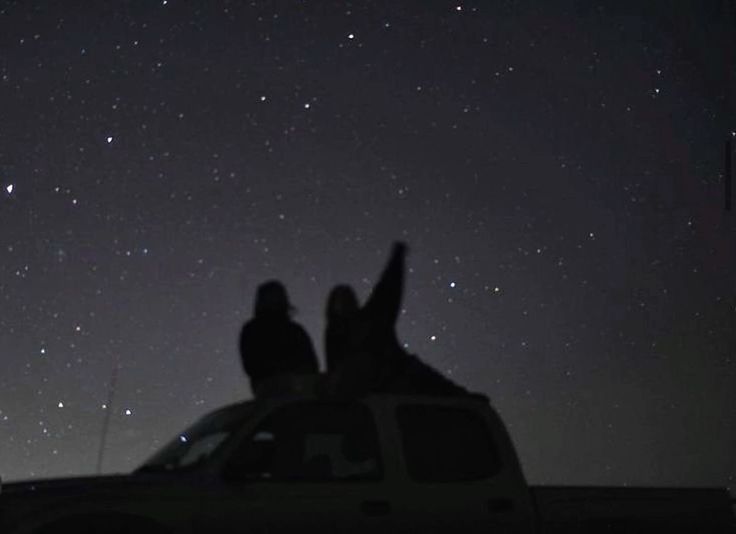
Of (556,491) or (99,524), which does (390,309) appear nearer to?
(556,491)

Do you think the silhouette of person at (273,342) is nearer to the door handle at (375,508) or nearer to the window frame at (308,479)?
the window frame at (308,479)

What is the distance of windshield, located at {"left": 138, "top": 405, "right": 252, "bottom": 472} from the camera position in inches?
232

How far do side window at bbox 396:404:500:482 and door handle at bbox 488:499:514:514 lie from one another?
0.60 ft

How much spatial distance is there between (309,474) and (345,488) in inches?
8.9

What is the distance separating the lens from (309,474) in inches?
232

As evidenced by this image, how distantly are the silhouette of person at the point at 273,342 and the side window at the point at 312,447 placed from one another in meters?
0.71

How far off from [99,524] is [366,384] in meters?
1.79

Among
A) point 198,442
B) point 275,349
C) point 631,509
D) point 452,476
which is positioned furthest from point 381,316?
point 631,509

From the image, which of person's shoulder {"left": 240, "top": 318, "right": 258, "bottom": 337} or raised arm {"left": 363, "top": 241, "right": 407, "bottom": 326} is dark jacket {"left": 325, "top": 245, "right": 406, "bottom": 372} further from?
person's shoulder {"left": 240, "top": 318, "right": 258, "bottom": 337}

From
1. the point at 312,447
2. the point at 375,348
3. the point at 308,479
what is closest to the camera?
the point at 308,479

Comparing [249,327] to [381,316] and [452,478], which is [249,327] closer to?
[381,316]

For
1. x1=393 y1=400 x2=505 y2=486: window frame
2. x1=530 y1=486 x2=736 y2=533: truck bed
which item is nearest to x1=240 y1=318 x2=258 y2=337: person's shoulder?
x1=393 y1=400 x2=505 y2=486: window frame

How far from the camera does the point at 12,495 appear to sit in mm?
5309

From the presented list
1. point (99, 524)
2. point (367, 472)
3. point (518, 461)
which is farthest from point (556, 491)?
point (99, 524)
